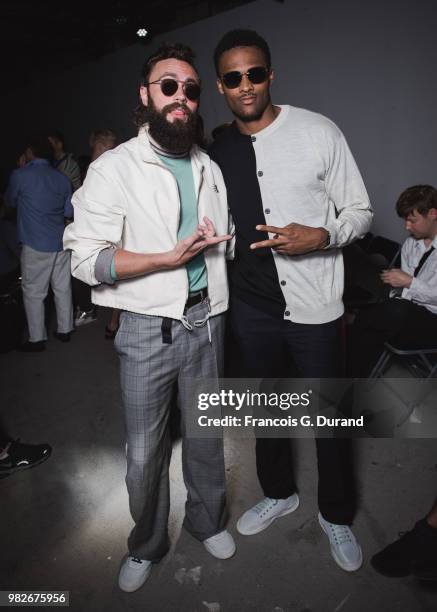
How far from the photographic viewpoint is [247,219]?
184 cm

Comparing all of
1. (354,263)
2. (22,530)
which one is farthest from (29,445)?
(354,263)

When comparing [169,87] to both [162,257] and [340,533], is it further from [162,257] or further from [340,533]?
[340,533]

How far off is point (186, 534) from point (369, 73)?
4.62 meters

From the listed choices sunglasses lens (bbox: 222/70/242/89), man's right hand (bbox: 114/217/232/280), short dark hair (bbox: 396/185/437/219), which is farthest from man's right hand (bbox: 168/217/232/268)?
short dark hair (bbox: 396/185/437/219)

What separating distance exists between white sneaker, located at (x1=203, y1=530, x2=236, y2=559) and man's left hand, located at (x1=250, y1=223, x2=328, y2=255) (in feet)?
4.45

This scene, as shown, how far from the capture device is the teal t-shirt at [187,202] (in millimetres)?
1640

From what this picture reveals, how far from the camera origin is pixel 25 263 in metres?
4.16

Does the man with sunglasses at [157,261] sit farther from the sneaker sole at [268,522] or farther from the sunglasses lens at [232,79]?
the sneaker sole at [268,522]

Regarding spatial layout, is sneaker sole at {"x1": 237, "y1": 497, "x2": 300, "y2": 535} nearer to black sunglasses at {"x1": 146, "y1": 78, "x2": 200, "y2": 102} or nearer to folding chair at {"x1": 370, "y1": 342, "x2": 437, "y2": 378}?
folding chair at {"x1": 370, "y1": 342, "x2": 437, "y2": 378}

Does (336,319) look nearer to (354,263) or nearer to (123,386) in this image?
(123,386)

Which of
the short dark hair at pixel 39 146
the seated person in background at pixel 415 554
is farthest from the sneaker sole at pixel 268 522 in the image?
the short dark hair at pixel 39 146


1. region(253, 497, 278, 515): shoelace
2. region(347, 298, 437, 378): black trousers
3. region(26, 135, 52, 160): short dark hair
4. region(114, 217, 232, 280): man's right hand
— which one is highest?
region(26, 135, 52, 160): short dark hair

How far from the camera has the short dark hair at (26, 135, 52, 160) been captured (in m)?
3.81

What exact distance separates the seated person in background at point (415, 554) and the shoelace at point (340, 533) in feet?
0.46
